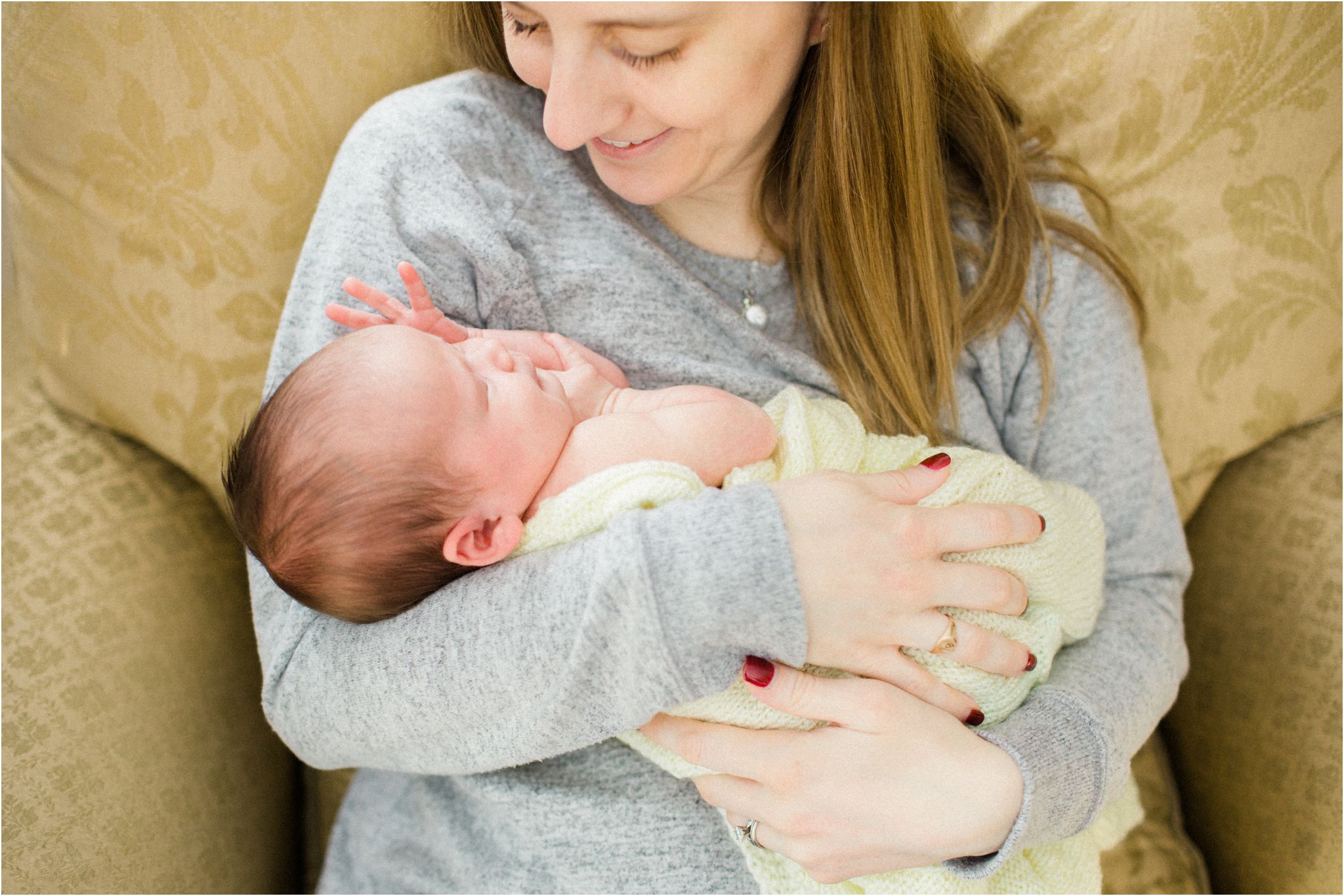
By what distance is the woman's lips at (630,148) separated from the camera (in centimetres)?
98

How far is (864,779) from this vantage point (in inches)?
35.4

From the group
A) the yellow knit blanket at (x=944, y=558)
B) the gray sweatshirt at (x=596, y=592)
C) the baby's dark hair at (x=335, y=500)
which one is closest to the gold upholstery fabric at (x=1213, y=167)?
the gray sweatshirt at (x=596, y=592)

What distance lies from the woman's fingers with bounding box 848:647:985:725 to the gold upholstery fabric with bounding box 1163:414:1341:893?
19.4 inches

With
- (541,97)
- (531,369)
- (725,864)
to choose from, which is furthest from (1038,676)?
(541,97)

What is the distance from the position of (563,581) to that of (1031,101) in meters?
0.87

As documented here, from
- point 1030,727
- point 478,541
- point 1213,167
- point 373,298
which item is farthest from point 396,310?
point 1213,167

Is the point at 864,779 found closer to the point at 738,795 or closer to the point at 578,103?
the point at 738,795

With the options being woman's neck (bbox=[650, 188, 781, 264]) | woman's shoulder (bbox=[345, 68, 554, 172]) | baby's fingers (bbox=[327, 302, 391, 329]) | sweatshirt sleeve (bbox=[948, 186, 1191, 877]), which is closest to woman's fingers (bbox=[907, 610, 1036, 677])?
sweatshirt sleeve (bbox=[948, 186, 1191, 877])

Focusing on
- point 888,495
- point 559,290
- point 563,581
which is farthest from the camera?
point 559,290

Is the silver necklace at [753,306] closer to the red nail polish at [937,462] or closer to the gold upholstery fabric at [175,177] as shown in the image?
the red nail polish at [937,462]

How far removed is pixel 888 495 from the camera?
3.11 ft

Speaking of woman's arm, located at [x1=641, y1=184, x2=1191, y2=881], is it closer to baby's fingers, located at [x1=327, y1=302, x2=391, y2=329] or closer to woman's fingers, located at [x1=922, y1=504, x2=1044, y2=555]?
woman's fingers, located at [x1=922, y1=504, x2=1044, y2=555]

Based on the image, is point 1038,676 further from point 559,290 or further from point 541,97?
point 541,97

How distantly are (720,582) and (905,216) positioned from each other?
524mm
